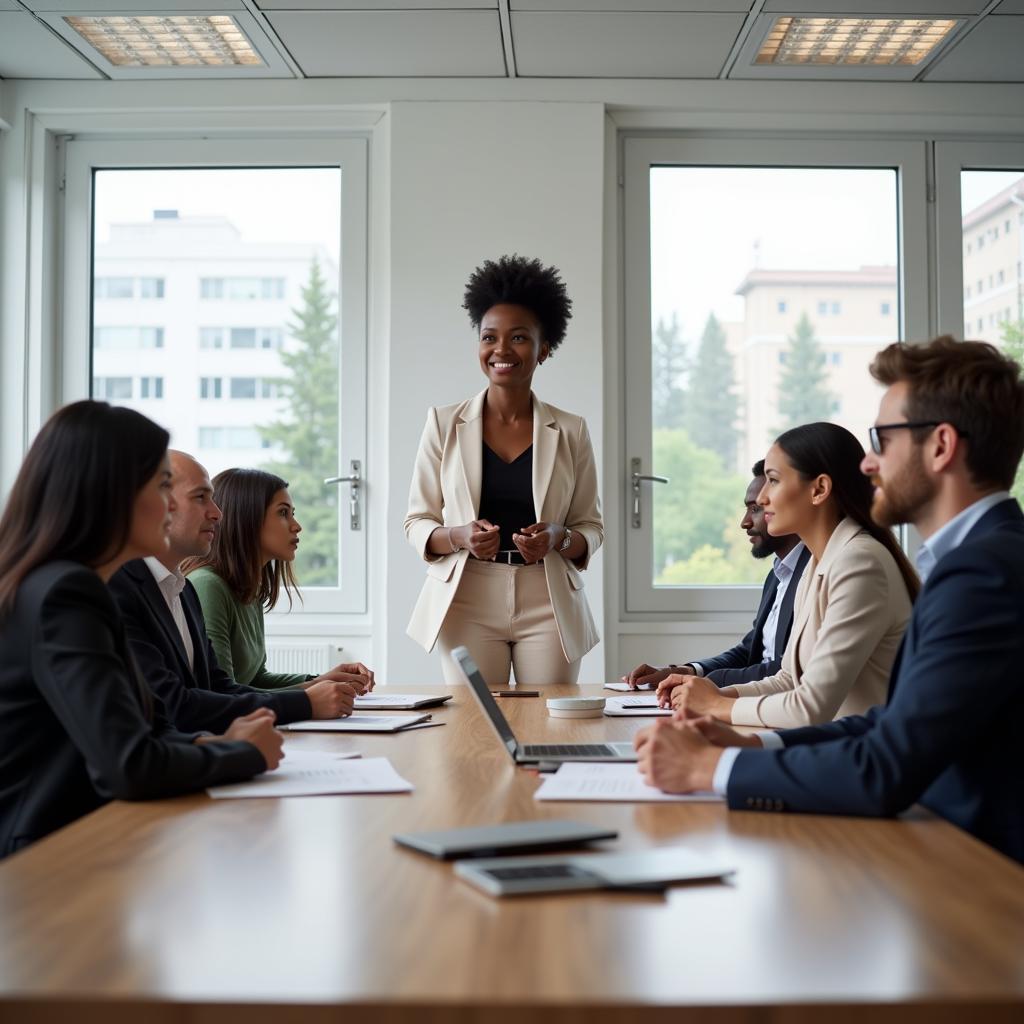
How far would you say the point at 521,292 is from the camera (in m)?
3.72

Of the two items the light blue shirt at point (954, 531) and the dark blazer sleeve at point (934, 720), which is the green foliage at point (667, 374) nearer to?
the light blue shirt at point (954, 531)

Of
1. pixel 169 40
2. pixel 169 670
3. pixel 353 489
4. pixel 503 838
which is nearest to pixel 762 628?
pixel 169 670

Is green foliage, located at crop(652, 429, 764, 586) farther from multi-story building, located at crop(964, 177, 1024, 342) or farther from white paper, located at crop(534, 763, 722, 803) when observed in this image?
white paper, located at crop(534, 763, 722, 803)

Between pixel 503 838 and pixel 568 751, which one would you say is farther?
pixel 568 751

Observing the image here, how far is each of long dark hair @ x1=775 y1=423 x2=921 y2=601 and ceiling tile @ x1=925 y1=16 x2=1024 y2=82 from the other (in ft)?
8.81

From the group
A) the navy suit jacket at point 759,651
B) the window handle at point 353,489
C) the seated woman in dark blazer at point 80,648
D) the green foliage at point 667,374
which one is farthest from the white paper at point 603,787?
the green foliage at point 667,374

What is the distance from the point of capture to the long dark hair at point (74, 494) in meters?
1.72

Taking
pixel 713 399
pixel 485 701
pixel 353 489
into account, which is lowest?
pixel 485 701

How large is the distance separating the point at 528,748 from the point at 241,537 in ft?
4.75

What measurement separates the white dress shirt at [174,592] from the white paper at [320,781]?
2.27 ft

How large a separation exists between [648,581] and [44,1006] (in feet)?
14.0

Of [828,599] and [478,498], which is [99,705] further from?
[478,498]

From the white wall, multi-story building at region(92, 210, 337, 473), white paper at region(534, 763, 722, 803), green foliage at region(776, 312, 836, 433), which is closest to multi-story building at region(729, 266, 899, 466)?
green foliage at region(776, 312, 836, 433)

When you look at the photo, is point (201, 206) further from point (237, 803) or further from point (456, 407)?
point (237, 803)
